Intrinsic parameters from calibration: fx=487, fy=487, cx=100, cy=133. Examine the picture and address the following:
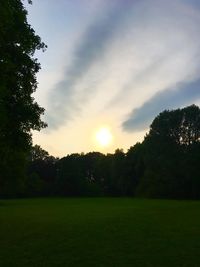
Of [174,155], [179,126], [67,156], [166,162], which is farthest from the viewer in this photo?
[67,156]

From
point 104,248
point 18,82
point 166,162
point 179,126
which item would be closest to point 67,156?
point 179,126

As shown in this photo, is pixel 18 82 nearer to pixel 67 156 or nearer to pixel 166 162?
pixel 166 162

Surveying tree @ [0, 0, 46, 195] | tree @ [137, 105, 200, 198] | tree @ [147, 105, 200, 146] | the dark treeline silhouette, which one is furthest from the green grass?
tree @ [147, 105, 200, 146]

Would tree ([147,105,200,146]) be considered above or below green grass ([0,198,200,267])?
above

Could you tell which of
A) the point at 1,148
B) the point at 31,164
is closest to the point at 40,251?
the point at 1,148

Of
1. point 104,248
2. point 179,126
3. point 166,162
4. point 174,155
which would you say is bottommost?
point 104,248

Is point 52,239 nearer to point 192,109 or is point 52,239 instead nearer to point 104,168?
point 192,109

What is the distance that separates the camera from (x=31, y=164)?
163 metres

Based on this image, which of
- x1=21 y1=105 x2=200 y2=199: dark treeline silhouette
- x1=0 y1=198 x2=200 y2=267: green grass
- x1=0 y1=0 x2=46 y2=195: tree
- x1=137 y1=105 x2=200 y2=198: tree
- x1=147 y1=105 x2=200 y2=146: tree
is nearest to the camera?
x1=0 y1=198 x2=200 y2=267: green grass

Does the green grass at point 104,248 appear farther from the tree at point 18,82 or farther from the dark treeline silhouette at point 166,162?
the dark treeline silhouette at point 166,162

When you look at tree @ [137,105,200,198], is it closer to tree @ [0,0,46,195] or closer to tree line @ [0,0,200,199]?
tree line @ [0,0,200,199]

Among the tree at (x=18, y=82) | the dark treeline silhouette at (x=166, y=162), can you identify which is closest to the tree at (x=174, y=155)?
the dark treeline silhouette at (x=166, y=162)

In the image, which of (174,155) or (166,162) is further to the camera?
(174,155)

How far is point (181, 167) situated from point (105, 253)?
8829 centimetres
